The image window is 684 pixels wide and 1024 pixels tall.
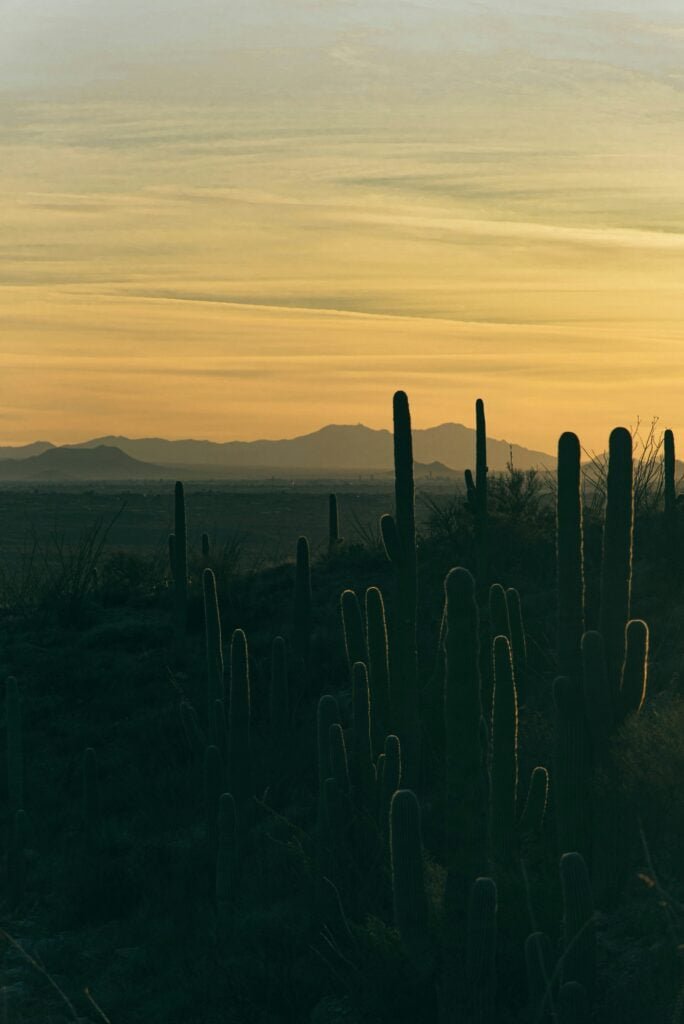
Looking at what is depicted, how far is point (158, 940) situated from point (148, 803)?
3682mm

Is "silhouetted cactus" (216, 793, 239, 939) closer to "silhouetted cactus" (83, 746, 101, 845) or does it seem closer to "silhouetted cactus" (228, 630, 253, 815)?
"silhouetted cactus" (228, 630, 253, 815)

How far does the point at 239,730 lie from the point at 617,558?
331 centimetres

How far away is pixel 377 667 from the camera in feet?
33.1

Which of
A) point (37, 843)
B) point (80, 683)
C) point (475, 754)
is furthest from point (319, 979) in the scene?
point (80, 683)

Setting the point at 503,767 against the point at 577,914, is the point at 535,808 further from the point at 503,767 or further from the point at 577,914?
the point at 577,914

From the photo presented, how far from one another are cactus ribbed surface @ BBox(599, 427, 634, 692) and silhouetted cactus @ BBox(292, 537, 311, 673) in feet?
23.2

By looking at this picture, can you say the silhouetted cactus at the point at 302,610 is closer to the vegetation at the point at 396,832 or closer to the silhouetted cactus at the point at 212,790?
the vegetation at the point at 396,832

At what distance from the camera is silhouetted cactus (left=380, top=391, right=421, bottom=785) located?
10055 mm

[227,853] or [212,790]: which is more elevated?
[212,790]

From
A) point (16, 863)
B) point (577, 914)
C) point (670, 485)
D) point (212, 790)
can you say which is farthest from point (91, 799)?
point (670, 485)

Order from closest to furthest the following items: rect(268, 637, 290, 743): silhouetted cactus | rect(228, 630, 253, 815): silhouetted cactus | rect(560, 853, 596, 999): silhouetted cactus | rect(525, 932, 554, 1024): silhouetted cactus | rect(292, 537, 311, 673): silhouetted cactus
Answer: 1. rect(525, 932, 554, 1024): silhouetted cactus
2. rect(560, 853, 596, 999): silhouetted cactus
3. rect(228, 630, 253, 815): silhouetted cactus
4. rect(268, 637, 290, 743): silhouetted cactus
5. rect(292, 537, 311, 673): silhouetted cactus

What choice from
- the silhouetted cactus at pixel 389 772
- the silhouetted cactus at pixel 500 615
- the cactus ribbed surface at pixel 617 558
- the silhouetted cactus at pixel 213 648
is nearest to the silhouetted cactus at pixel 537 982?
the silhouetted cactus at pixel 389 772

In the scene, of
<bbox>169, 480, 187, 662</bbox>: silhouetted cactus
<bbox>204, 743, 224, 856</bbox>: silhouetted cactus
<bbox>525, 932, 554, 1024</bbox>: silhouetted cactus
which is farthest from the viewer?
<bbox>169, 480, 187, 662</bbox>: silhouetted cactus

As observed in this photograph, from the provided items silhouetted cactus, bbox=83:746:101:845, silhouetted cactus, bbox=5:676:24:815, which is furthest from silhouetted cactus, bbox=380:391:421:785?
silhouetted cactus, bbox=5:676:24:815
